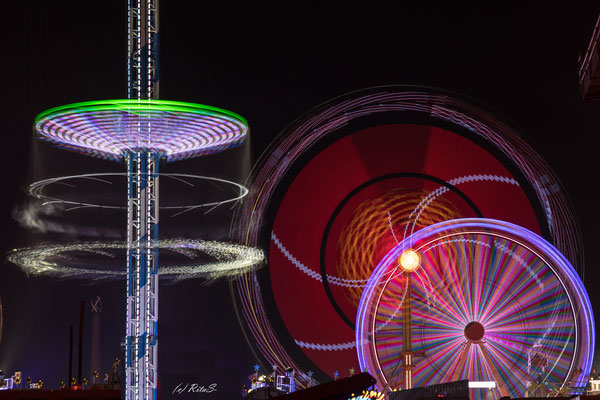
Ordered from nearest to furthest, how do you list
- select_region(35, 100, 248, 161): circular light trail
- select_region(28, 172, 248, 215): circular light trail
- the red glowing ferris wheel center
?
select_region(35, 100, 248, 161): circular light trail, select_region(28, 172, 248, 215): circular light trail, the red glowing ferris wheel center

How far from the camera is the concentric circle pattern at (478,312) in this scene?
42.2 ft

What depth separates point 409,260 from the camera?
13008 mm

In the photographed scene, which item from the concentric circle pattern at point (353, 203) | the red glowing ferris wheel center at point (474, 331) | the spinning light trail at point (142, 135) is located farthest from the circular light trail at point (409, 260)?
the spinning light trail at point (142, 135)

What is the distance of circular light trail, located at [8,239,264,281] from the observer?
14.5 m

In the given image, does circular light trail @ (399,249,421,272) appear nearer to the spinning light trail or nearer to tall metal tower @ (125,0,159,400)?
the spinning light trail

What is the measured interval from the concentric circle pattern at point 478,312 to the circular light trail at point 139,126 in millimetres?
5223

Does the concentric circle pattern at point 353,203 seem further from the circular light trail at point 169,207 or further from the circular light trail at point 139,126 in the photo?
the circular light trail at point 139,126

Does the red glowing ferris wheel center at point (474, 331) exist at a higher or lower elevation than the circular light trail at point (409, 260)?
lower

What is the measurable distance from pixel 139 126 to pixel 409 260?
6.39 metres

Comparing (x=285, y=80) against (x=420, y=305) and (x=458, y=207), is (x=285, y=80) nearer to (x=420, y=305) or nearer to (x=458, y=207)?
(x=458, y=207)

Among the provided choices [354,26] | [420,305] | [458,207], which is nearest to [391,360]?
[420,305]

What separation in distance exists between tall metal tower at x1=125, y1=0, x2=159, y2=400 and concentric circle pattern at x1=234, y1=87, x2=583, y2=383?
6836 mm

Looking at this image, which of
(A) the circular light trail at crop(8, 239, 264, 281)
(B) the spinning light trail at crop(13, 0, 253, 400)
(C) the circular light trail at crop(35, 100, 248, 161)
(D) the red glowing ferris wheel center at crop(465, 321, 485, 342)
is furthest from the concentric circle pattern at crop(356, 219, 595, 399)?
(B) the spinning light trail at crop(13, 0, 253, 400)

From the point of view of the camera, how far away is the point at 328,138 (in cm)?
1566
